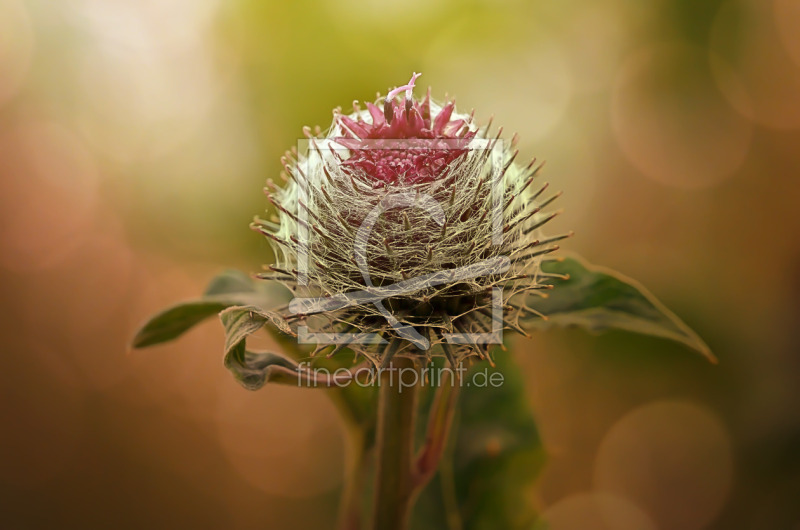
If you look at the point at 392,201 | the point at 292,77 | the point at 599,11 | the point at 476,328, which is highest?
the point at 599,11

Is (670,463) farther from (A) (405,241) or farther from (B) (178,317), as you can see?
(B) (178,317)

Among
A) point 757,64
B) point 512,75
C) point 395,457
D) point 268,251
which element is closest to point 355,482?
point 395,457

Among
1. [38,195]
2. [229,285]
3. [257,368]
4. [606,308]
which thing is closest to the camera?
[257,368]

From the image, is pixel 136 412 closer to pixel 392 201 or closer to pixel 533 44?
pixel 392 201

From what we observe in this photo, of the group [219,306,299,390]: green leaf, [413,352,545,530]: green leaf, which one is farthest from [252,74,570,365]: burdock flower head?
[413,352,545,530]: green leaf

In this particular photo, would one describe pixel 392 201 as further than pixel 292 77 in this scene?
No

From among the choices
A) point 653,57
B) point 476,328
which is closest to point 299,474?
point 476,328

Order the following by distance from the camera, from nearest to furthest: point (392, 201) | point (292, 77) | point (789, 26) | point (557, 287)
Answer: point (392, 201)
point (557, 287)
point (789, 26)
point (292, 77)
